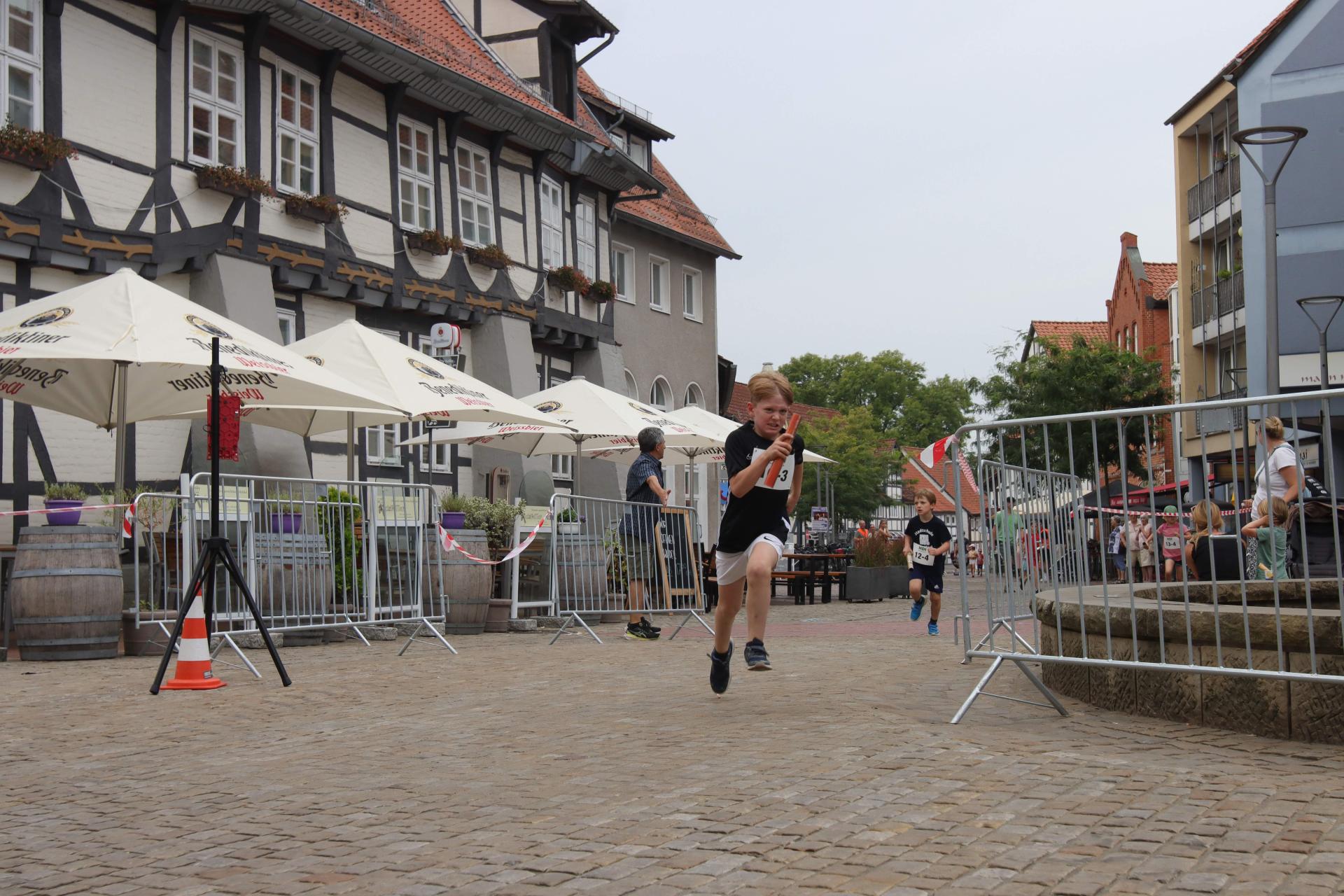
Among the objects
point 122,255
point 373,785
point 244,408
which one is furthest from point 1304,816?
point 122,255

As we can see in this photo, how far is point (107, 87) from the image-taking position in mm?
17141

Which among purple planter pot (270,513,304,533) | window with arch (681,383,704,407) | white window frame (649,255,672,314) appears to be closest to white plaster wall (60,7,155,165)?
purple planter pot (270,513,304,533)

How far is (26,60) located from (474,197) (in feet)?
32.0

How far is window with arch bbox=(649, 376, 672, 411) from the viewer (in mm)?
33469

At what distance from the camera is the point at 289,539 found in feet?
36.4

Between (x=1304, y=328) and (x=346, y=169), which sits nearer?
(x=346, y=169)

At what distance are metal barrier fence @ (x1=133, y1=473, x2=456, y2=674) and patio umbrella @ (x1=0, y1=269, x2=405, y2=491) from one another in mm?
1035

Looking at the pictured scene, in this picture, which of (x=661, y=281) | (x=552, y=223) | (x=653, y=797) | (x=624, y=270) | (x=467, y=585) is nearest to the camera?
Result: (x=653, y=797)

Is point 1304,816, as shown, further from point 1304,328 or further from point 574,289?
point 1304,328

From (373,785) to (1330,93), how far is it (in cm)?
3713

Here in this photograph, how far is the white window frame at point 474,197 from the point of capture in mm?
24578

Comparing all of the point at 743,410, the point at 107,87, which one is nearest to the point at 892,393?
the point at 743,410

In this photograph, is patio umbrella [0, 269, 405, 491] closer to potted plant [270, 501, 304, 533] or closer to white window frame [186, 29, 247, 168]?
potted plant [270, 501, 304, 533]

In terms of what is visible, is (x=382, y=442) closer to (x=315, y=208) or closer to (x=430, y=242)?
(x=430, y=242)
